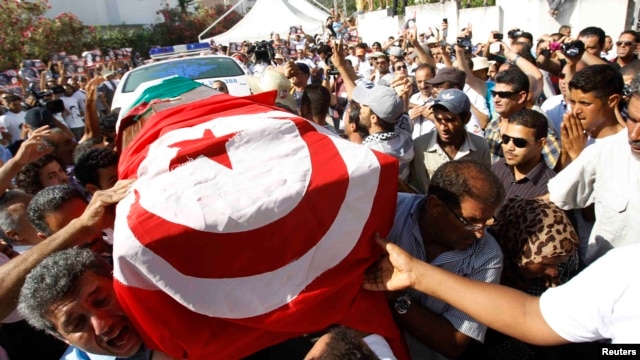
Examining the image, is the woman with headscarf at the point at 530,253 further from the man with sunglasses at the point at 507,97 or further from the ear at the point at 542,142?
the man with sunglasses at the point at 507,97

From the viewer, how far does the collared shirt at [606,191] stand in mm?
1956

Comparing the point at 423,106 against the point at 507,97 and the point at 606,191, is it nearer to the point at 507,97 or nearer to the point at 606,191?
the point at 507,97

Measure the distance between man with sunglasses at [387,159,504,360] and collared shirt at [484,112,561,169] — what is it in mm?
1139

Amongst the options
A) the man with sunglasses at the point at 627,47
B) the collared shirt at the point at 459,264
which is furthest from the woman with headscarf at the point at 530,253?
the man with sunglasses at the point at 627,47

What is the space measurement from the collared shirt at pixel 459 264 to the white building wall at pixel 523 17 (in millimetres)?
10054

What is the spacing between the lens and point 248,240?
1.35 meters

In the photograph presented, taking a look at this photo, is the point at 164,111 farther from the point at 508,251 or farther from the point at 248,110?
the point at 508,251

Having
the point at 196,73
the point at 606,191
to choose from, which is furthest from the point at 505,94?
the point at 196,73

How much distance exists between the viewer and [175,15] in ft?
97.5

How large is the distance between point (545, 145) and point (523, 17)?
10462mm

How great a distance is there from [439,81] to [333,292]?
8.65ft

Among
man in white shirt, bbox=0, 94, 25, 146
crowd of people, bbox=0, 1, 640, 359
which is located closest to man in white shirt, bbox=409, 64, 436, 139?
crowd of people, bbox=0, 1, 640, 359

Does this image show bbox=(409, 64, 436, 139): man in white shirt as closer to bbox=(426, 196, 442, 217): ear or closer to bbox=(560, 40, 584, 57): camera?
bbox=(560, 40, 584, 57): camera

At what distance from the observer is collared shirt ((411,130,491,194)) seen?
8.87 ft
